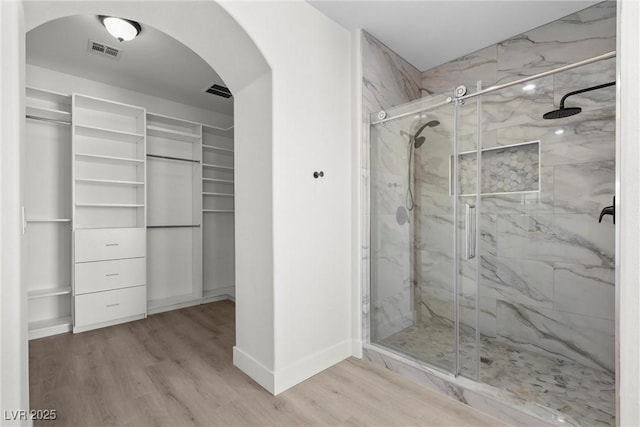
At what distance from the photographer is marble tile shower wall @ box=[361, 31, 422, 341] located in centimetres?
225

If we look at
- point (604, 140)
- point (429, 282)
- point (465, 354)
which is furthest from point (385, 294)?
point (604, 140)

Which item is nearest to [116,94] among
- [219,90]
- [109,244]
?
[219,90]

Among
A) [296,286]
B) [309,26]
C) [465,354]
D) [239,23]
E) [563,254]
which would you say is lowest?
[465,354]

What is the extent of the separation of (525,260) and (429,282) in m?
0.83

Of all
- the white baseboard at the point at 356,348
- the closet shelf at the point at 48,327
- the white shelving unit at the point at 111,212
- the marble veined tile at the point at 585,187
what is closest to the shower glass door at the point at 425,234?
the white baseboard at the point at 356,348

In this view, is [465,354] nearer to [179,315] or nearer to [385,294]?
[385,294]

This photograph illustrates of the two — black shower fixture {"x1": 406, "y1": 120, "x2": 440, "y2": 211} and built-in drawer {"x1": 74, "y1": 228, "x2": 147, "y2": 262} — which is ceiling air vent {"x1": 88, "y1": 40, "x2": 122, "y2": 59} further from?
black shower fixture {"x1": 406, "y1": 120, "x2": 440, "y2": 211}

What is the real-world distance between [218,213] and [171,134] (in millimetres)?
1150

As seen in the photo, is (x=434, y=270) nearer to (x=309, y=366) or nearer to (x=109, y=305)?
(x=309, y=366)

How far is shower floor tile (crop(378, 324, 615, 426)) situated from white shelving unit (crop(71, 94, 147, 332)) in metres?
2.56

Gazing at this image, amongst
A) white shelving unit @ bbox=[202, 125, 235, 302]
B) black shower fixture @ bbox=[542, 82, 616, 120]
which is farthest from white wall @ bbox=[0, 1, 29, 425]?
white shelving unit @ bbox=[202, 125, 235, 302]

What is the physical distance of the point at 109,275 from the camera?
3.00m

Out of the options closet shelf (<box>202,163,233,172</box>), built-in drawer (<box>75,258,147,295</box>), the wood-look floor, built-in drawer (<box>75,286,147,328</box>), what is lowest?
the wood-look floor

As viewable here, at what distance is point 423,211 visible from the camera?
2.11 m
